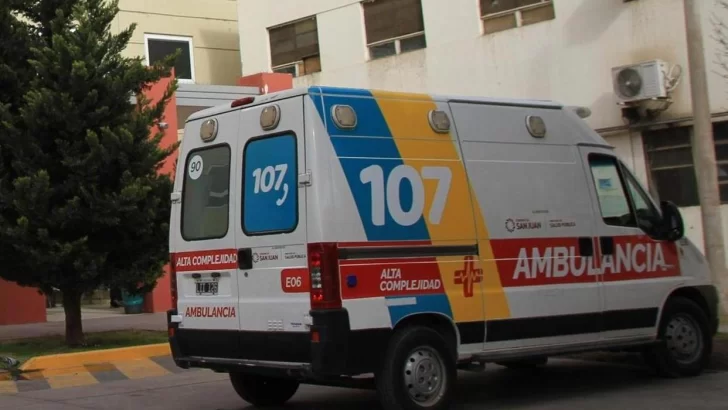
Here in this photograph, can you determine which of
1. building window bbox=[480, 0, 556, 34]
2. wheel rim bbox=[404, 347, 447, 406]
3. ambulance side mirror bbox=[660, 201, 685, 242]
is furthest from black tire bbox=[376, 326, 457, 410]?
building window bbox=[480, 0, 556, 34]

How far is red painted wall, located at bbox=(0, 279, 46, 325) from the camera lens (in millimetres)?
19609

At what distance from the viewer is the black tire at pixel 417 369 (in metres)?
7.71

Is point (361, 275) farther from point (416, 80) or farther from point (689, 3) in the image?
point (416, 80)

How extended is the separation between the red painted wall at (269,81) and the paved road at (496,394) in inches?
451

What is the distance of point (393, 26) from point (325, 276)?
14.6 m

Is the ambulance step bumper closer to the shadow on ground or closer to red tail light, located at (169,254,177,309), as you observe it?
red tail light, located at (169,254,177,309)

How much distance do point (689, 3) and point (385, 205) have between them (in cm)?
661

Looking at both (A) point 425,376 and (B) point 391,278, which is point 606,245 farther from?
(B) point 391,278

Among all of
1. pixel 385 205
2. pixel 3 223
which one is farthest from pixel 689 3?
pixel 3 223

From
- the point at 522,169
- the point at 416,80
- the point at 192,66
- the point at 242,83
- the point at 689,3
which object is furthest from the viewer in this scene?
the point at 192,66

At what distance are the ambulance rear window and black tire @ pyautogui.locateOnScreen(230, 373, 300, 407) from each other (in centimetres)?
143

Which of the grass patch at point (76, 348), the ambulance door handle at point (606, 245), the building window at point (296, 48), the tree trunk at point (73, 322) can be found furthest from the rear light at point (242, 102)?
the building window at point (296, 48)

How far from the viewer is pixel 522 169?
347 inches

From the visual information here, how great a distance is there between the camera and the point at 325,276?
7.43m
